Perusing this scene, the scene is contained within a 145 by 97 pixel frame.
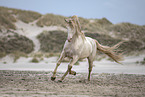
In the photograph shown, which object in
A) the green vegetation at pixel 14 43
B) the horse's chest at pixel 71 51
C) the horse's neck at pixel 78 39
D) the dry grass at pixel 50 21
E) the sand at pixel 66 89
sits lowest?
the green vegetation at pixel 14 43

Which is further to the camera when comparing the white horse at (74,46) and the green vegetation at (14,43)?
the green vegetation at (14,43)

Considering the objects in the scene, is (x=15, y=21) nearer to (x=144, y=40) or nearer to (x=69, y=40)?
(x=144, y=40)

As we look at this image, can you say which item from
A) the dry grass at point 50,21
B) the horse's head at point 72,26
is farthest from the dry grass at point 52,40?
the horse's head at point 72,26

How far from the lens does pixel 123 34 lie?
4578cm

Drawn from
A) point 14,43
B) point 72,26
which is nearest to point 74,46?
point 72,26

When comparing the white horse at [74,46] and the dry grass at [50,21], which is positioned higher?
the white horse at [74,46]

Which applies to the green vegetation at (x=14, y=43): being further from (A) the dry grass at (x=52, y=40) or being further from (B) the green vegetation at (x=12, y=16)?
(B) the green vegetation at (x=12, y=16)

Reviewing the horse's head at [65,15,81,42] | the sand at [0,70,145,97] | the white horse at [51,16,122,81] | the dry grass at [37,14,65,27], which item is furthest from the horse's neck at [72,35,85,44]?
the dry grass at [37,14,65,27]

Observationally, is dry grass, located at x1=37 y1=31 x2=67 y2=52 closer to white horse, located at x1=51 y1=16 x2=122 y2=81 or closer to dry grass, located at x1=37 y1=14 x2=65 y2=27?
dry grass, located at x1=37 y1=14 x2=65 y2=27

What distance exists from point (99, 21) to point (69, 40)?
49.6 metres

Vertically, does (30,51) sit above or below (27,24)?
below

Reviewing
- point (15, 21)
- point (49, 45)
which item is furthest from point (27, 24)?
point (49, 45)

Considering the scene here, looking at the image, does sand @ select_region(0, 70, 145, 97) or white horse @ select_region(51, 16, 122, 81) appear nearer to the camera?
sand @ select_region(0, 70, 145, 97)

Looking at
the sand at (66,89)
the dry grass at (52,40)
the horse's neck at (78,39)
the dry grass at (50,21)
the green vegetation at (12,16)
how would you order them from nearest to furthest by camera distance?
the sand at (66,89), the horse's neck at (78,39), the dry grass at (52,40), the green vegetation at (12,16), the dry grass at (50,21)
